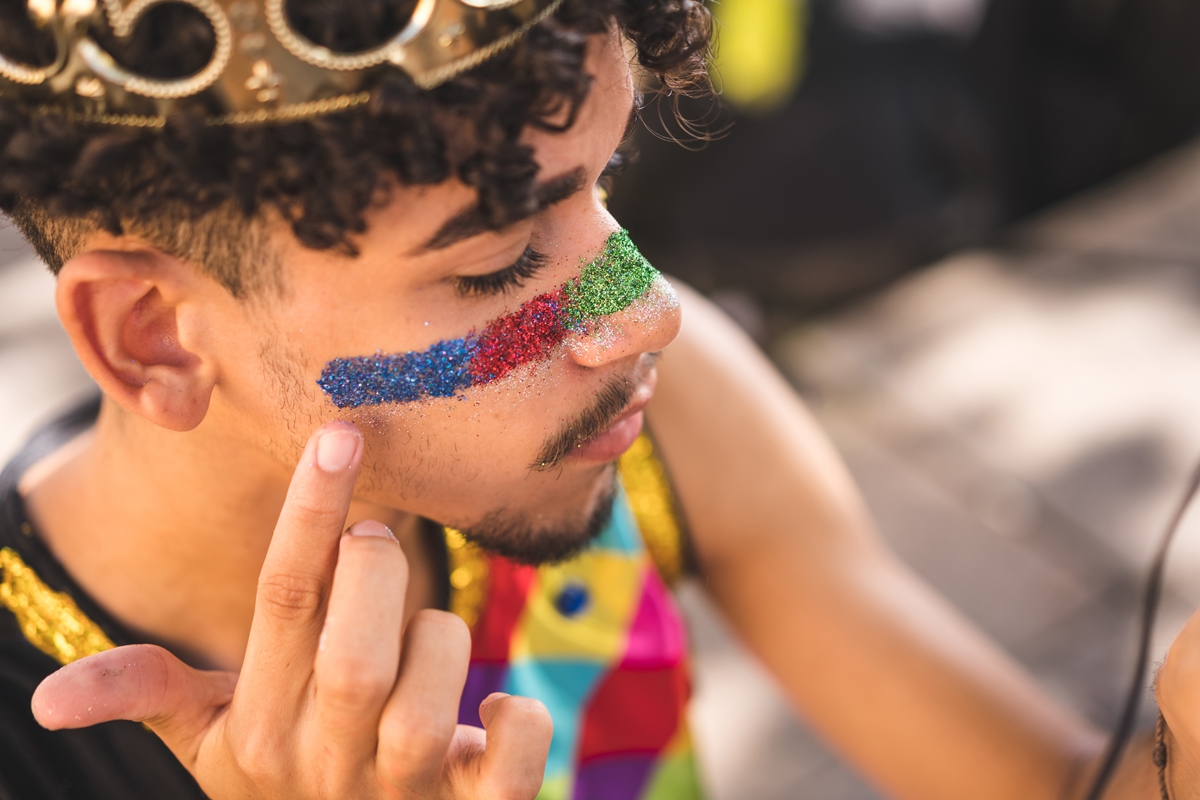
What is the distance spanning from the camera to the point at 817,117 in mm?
2510

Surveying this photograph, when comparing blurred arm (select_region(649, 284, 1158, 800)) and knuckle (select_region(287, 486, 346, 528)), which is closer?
knuckle (select_region(287, 486, 346, 528))

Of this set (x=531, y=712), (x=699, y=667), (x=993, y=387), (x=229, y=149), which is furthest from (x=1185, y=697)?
(x=993, y=387)

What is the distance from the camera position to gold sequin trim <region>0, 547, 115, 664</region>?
0.93 metres

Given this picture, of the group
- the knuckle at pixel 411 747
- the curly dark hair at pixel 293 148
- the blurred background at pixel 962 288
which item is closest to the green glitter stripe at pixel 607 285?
the curly dark hair at pixel 293 148

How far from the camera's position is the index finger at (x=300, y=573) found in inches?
28.3

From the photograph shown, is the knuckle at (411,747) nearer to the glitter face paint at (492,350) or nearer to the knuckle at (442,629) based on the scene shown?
the knuckle at (442,629)

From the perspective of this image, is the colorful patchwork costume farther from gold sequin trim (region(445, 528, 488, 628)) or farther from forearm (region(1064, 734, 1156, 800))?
forearm (region(1064, 734, 1156, 800))

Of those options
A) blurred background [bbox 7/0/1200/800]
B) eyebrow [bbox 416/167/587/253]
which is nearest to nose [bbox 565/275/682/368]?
eyebrow [bbox 416/167/587/253]

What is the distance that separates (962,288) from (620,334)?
87.9 inches

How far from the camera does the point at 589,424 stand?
0.88 meters

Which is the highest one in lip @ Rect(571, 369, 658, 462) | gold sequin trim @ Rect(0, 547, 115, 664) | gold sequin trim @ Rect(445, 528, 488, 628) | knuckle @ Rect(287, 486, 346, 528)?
knuckle @ Rect(287, 486, 346, 528)

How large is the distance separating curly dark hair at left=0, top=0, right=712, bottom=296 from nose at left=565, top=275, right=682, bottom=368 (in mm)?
135

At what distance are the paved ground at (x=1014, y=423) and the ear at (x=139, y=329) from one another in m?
1.27

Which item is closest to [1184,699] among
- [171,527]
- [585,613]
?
[585,613]
